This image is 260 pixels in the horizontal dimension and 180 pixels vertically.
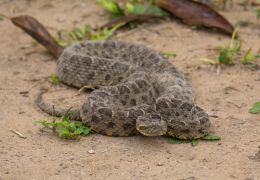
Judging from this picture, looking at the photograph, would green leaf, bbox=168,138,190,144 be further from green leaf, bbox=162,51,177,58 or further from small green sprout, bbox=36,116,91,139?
green leaf, bbox=162,51,177,58

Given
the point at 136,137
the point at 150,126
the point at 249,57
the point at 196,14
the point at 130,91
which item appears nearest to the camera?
the point at 150,126

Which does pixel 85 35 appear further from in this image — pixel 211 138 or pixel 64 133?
pixel 211 138

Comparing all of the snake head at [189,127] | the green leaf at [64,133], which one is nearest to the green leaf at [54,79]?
the green leaf at [64,133]

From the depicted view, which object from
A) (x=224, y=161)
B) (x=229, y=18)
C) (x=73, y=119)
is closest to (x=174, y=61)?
(x=229, y=18)

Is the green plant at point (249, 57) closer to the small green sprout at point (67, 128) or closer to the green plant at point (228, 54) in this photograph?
the green plant at point (228, 54)

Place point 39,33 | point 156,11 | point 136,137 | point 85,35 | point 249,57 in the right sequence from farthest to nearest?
point 156,11, point 85,35, point 39,33, point 249,57, point 136,137

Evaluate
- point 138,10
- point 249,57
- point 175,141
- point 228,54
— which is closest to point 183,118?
point 175,141

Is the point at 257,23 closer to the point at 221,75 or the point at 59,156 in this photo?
the point at 221,75
